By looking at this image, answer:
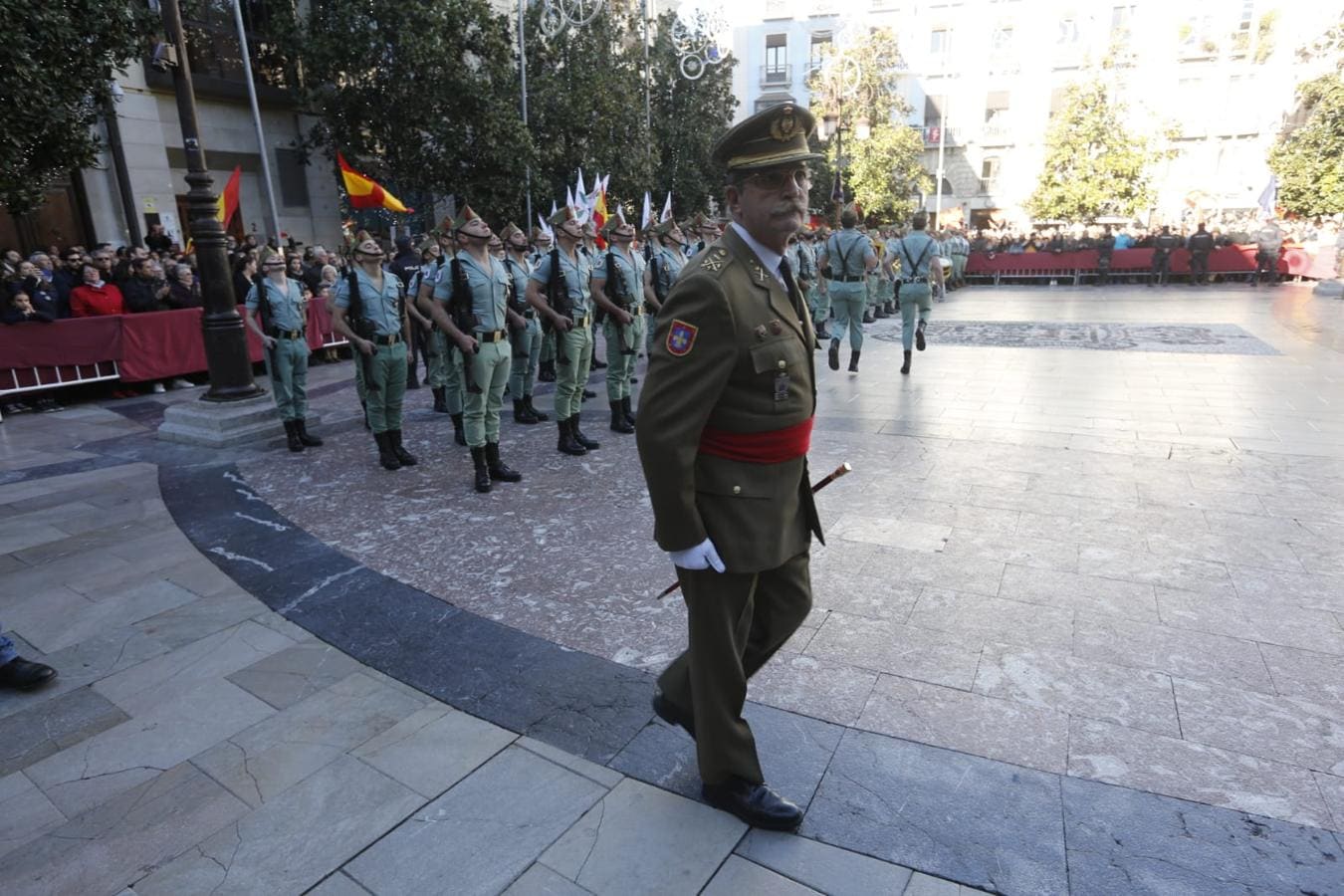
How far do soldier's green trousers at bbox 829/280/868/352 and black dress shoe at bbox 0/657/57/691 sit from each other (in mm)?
8901

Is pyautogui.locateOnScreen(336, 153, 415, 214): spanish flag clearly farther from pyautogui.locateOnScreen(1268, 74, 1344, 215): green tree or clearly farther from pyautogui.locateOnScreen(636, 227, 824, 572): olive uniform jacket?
pyautogui.locateOnScreen(1268, 74, 1344, 215): green tree

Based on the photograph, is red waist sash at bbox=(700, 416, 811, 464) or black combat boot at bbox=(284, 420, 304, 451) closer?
red waist sash at bbox=(700, 416, 811, 464)

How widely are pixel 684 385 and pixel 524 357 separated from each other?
6.45 m

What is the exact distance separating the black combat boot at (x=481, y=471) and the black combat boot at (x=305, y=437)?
2.47 m

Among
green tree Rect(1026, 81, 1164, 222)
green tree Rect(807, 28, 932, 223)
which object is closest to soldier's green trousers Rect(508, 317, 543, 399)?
green tree Rect(807, 28, 932, 223)

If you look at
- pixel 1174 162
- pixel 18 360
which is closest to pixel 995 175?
pixel 1174 162

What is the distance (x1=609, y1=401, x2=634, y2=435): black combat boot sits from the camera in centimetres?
798

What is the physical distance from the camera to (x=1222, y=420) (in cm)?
773

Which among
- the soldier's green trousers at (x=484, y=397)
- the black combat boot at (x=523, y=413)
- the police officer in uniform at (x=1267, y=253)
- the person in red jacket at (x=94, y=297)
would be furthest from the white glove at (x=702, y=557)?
the police officer in uniform at (x=1267, y=253)

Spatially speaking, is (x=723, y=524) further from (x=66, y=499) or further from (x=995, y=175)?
(x=995, y=175)

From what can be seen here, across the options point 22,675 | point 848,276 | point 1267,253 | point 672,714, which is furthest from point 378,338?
point 1267,253

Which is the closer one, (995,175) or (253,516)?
(253,516)

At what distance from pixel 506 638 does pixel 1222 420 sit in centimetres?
737

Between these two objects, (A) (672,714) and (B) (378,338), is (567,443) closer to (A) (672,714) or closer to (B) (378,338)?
(B) (378,338)
